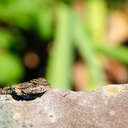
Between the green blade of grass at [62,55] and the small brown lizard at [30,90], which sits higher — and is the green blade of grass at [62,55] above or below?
below

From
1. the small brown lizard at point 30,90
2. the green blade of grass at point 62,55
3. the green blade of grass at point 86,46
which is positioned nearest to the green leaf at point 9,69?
the green blade of grass at point 62,55

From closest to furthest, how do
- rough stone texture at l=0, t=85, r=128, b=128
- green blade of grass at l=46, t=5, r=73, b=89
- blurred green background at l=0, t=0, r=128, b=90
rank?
1. rough stone texture at l=0, t=85, r=128, b=128
2. green blade of grass at l=46, t=5, r=73, b=89
3. blurred green background at l=0, t=0, r=128, b=90

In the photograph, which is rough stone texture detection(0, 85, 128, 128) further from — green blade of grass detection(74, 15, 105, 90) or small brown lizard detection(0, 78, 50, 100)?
green blade of grass detection(74, 15, 105, 90)

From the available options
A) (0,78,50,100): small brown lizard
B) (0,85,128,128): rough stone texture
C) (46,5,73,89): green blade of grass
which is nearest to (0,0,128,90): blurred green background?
(46,5,73,89): green blade of grass

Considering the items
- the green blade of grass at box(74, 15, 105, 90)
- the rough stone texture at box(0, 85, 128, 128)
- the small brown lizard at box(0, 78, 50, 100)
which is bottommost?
the green blade of grass at box(74, 15, 105, 90)

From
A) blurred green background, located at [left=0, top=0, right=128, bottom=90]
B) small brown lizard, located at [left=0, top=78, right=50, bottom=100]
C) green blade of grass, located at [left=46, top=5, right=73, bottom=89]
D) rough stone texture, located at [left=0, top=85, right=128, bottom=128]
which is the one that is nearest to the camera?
rough stone texture, located at [left=0, top=85, right=128, bottom=128]

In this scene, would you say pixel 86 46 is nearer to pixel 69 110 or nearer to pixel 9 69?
pixel 9 69

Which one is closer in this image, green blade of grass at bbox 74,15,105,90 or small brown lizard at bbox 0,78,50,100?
small brown lizard at bbox 0,78,50,100

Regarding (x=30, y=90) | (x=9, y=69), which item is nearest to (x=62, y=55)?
(x=9, y=69)

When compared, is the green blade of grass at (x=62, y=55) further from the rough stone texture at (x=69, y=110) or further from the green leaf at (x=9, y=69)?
the rough stone texture at (x=69, y=110)
